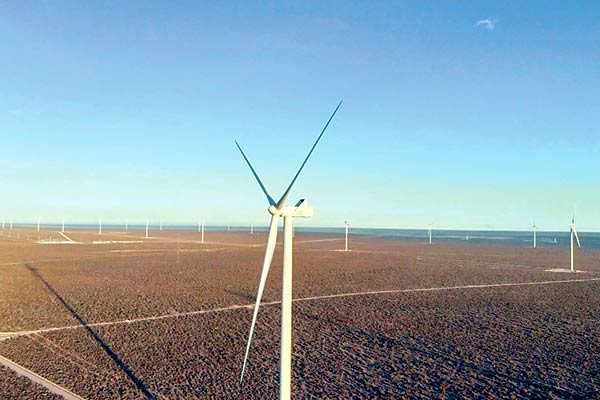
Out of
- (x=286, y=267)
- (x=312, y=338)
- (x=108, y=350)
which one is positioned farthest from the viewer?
(x=312, y=338)

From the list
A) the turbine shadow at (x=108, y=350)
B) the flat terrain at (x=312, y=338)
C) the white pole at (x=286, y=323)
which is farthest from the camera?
the flat terrain at (x=312, y=338)

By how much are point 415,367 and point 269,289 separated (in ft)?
51.3

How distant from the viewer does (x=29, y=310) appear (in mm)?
20922

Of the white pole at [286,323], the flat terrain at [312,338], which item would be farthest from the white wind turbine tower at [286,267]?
the flat terrain at [312,338]

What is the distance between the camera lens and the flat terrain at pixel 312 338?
11.9 meters

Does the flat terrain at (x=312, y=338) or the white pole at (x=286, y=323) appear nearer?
the white pole at (x=286, y=323)

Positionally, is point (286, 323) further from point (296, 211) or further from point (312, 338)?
point (312, 338)

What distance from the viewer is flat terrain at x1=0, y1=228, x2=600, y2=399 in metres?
11.9

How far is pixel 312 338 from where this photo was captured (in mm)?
16609

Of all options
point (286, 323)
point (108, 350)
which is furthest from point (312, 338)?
point (286, 323)

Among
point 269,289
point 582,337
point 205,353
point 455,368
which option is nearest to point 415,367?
point 455,368

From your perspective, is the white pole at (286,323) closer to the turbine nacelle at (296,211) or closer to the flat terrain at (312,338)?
the turbine nacelle at (296,211)

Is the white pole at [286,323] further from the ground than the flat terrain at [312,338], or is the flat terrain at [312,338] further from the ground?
the white pole at [286,323]

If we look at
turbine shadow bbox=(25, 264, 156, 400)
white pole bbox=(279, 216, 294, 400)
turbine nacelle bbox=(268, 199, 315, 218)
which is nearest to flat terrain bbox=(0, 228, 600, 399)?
turbine shadow bbox=(25, 264, 156, 400)
